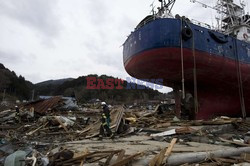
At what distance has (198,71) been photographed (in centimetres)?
1157

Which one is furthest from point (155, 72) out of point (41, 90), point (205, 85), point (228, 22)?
point (41, 90)

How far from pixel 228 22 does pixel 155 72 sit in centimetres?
1101

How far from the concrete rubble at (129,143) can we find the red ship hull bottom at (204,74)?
9.06 feet

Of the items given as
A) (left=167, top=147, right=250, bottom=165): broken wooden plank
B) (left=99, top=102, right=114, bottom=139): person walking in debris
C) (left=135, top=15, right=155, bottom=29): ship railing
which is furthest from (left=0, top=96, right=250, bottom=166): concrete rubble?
(left=135, top=15, right=155, bottom=29): ship railing

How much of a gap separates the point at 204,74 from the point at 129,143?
756 centimetres

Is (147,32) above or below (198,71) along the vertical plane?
above

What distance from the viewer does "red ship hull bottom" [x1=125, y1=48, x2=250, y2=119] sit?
1085 centimetres

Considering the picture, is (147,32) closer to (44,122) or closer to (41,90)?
(44,122)

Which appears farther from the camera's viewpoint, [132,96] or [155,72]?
[132,96]

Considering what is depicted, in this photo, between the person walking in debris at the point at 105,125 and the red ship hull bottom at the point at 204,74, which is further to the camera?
the red ship hull bottom at the point at 204,74

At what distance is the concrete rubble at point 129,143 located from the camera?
3.75 meters

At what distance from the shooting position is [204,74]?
38.7ft

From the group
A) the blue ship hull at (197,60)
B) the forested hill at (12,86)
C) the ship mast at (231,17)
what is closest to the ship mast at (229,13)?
the ship mast at (231,17)

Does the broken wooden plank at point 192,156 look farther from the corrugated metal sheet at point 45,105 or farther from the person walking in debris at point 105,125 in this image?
the corrugated metal sheet at point 45,105
